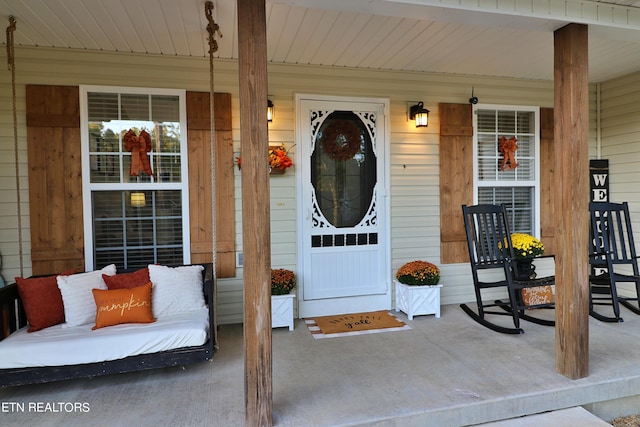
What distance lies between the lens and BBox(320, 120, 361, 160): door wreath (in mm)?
4270

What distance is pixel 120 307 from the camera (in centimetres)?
294

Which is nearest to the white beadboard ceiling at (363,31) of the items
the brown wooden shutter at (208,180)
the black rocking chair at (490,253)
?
the brown wooden shutter at (208,180)

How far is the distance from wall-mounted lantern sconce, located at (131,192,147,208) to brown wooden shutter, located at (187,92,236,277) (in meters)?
0.46

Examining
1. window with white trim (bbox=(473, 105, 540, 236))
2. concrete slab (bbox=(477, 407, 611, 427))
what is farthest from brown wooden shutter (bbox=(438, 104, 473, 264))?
concrete slab (bbox=(477, 407, 611, 427))

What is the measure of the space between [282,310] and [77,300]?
5.81 feet

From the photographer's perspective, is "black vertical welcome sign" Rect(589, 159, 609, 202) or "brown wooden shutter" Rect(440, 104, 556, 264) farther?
"black vertical welcome sign" Rect(589, 159, 609, 202)

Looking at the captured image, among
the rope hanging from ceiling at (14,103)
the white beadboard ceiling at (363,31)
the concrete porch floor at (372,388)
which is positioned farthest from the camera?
the rope hanging from ceiling at (14,103)

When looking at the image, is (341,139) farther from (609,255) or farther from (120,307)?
(609,255)

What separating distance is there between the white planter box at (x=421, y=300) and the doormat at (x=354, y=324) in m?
0.20

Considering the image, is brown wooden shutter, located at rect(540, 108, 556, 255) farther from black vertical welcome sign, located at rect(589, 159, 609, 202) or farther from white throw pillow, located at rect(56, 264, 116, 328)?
white throw pillow, located at rect(56, 264, 116, 328)

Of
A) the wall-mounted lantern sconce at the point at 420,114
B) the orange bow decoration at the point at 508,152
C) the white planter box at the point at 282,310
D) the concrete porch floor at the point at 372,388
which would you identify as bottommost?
the concrete porch floor at the point at 372,388

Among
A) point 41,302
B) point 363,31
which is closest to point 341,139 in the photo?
point 363,31

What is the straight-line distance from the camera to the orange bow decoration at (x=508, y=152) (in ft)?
15.5

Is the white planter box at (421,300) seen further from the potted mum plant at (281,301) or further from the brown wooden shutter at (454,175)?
the potted mum plant at (281,301)
